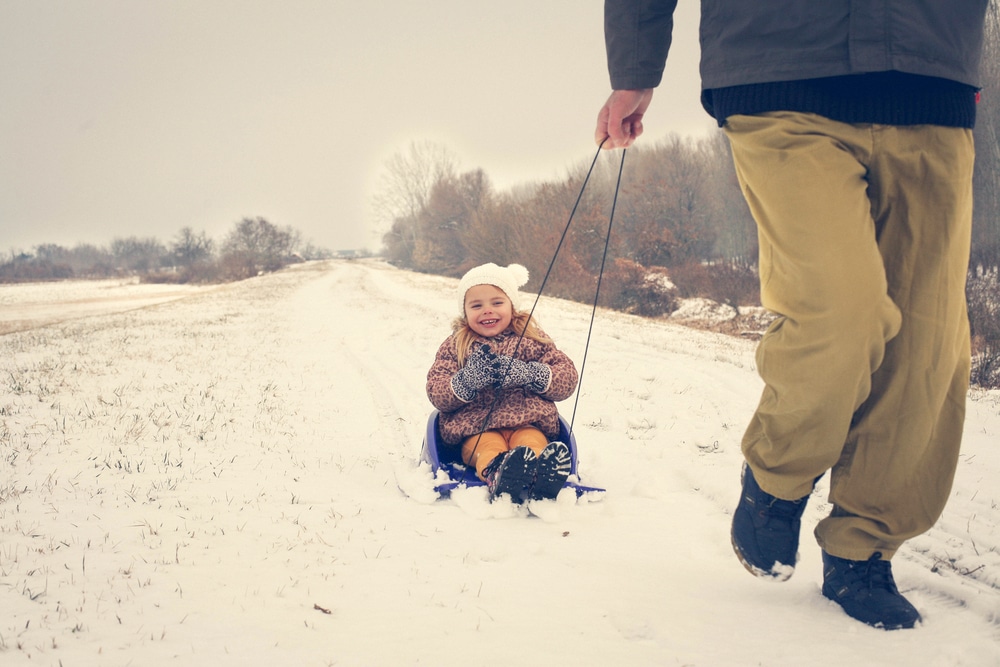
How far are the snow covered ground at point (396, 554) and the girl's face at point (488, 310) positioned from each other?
858mm

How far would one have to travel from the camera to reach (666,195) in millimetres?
27047

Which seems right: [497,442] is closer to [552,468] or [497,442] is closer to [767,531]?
[552,468]

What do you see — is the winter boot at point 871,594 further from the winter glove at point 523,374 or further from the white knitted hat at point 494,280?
the white knitted hat at point 494,280

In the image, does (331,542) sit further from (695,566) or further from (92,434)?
(92,434)

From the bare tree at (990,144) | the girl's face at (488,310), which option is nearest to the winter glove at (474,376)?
the girl's face at (488,310)

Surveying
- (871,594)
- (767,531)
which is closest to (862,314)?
(767,531)

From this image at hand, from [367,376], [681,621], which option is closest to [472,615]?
[681,621]

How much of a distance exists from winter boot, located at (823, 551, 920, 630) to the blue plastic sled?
43.7 inches

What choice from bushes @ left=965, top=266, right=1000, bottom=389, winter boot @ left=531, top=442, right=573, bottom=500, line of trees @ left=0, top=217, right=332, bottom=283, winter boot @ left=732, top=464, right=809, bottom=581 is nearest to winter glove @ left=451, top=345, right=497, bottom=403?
winter boot @ left=531, top=442, right=573, bottom=500

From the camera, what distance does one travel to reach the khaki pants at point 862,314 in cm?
134

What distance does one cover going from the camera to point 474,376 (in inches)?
111

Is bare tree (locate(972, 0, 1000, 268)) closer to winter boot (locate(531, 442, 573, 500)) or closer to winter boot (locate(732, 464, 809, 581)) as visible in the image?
winter boot (locate(531, 442, 573, 500))

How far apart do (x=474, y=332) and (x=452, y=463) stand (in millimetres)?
740

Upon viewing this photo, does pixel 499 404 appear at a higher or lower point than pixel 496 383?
lower
